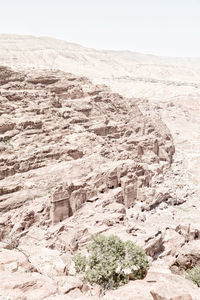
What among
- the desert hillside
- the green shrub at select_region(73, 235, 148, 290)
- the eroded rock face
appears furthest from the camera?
the eroded rock face

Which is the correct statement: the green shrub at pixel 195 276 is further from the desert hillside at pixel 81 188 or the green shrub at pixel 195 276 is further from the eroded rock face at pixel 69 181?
the eroded rock face at pixel 69 181

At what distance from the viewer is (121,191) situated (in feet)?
95.7

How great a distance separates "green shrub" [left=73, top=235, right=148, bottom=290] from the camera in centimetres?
1314

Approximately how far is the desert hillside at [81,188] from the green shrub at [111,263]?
646 millimetres

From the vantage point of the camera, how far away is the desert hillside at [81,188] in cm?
1245

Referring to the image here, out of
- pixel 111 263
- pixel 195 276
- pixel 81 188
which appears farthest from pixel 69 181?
pixel 195 276

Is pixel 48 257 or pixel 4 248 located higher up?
pixel 4 248

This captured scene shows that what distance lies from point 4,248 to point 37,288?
5075 millimetres

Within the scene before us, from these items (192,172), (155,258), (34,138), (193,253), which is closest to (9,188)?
(34,138)

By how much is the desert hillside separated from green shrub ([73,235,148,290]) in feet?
2.12

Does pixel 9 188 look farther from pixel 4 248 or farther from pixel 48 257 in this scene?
A: pixel 4 248

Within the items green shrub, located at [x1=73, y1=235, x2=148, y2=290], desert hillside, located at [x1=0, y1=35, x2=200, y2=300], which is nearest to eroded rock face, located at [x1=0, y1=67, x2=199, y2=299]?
desert hillside, located at [x1=0, y1=35, x2=200, y2=300]

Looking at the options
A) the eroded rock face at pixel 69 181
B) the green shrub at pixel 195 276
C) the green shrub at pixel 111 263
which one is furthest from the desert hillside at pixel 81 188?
the green shrub at pixel 195 276

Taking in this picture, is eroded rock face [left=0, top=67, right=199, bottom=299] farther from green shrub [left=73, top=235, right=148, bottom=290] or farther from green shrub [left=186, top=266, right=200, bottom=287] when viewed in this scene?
green shrub [left=186, top=266, right=200, bottom=287]
